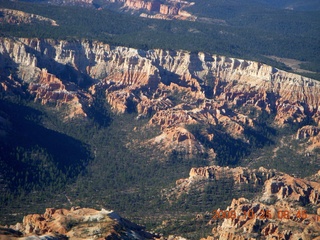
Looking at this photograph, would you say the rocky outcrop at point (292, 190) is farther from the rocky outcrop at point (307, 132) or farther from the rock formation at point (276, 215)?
the rocky outcrop at point (307, 132)

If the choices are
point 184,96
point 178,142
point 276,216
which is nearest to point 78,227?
point 276,216

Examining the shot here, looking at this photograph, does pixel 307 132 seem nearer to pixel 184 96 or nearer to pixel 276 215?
pixel 184 96

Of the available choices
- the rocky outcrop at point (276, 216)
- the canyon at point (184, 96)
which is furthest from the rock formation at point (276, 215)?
the canyon at point (184, 96)

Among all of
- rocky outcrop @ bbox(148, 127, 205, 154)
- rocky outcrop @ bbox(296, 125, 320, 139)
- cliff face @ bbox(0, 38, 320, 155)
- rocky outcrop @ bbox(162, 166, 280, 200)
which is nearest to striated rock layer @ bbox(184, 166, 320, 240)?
rocky outcrop @ bbox(162, 166, 280, 200)

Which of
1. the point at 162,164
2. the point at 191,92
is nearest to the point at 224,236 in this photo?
the point at 162,164

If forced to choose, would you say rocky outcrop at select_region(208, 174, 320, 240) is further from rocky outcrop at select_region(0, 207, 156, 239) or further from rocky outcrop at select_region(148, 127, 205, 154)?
rocky outcrop at select_region(148, 127, 205, 154)
